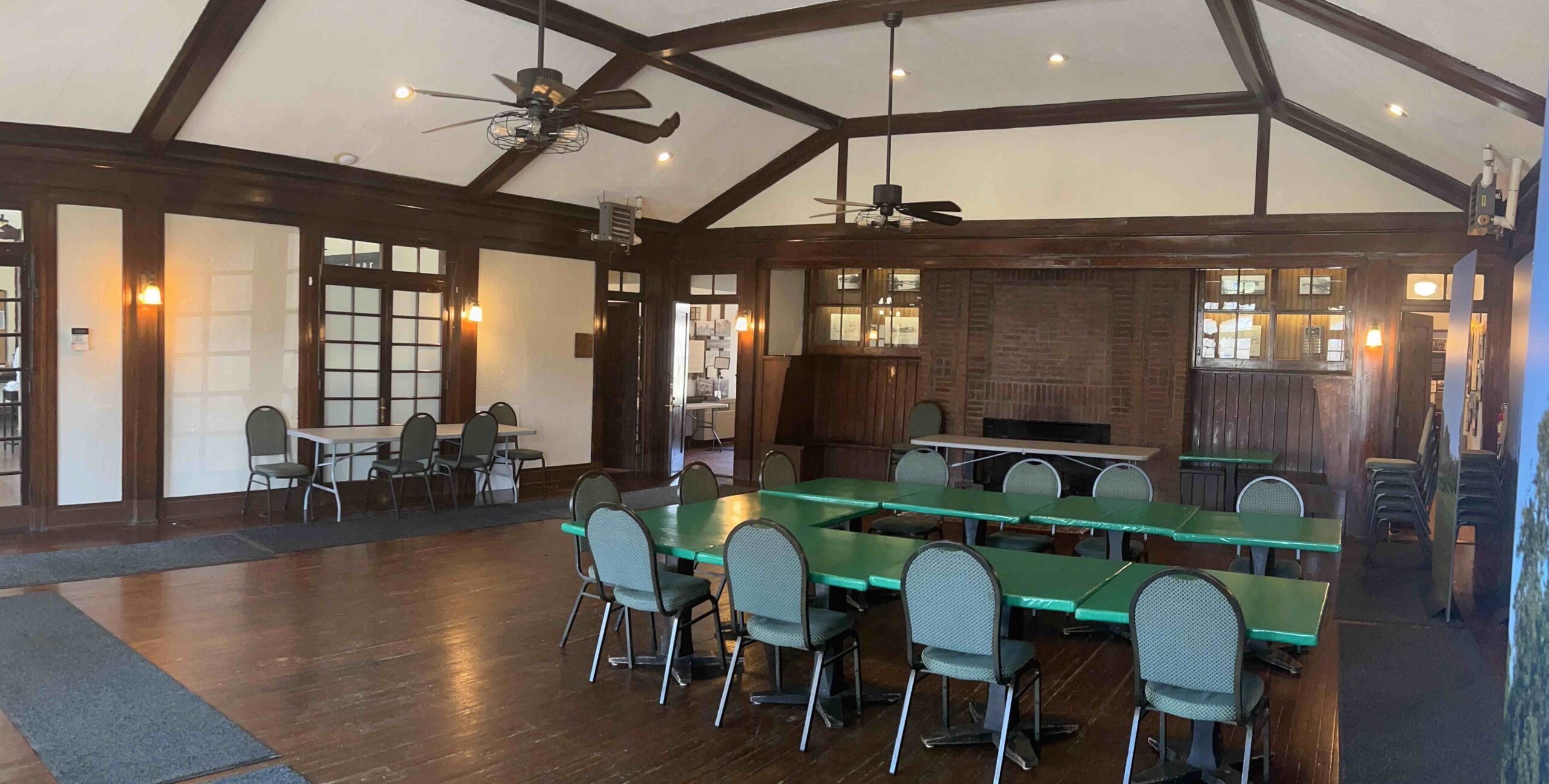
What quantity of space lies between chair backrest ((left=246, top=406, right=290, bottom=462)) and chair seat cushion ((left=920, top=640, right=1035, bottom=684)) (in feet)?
21.6

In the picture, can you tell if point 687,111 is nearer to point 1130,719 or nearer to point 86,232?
point 86,232

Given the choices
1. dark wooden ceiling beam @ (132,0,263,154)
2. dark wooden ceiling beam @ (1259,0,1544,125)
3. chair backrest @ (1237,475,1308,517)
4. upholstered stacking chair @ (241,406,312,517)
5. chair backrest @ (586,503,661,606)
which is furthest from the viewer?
upholstered stacking chair @ (241,406,312,517)

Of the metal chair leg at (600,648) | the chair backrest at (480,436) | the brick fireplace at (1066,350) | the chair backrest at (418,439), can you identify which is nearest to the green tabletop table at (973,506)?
the metal chair leg at (600,648)

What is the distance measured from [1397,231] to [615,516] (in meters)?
7.41

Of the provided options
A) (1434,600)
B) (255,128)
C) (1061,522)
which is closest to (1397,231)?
(1434,600)

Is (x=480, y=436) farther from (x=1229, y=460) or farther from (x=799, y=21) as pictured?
(x=1229, y=460)

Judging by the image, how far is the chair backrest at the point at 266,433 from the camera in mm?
8297

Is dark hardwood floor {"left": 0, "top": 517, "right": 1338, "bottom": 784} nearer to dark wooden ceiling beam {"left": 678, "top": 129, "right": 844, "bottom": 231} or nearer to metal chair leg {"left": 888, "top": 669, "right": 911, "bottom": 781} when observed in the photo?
metal chair leg {"left": 888, "top": 669, "right": 911, "bottom": 781}

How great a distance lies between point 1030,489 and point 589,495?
117 inches

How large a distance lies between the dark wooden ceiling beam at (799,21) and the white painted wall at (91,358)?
14.3 ft

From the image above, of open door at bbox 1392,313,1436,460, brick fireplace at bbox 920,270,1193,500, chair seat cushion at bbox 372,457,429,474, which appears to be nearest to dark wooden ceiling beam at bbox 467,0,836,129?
brick fireplace at bbox 920,270,1193,500

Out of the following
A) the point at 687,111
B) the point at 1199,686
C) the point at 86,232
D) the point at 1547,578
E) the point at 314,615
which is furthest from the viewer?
the point at 687,111

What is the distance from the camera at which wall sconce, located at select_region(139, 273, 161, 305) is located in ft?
25.3

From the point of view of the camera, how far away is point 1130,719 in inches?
175
